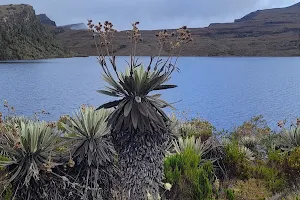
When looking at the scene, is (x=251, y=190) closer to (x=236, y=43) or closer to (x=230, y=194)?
(x=230, y=194)

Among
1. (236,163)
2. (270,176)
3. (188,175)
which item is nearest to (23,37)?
(236,163)

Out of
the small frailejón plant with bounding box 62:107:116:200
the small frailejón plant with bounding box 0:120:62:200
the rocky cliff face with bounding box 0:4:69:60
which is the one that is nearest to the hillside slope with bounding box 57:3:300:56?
the rocky cliff face with bounding box 0:4:69:60

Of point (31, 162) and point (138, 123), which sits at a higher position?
point (138, 123)

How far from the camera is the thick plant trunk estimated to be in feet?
17.0

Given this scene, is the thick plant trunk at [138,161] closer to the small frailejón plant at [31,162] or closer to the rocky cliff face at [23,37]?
the small frailejón plant at [31,162]

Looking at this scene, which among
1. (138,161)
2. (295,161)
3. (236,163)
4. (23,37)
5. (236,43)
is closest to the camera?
(138,161)

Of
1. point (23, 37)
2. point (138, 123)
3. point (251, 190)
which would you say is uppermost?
point (23, 37)

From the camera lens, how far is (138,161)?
17.1ft

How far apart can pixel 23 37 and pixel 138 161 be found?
4372 inches

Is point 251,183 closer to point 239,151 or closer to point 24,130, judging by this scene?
point 239,151

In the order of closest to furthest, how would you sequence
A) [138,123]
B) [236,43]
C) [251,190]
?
[138,123] → [251,190] → [236,43]

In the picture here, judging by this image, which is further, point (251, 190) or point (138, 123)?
point (251, 190)

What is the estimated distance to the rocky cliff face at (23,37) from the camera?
3999 inches

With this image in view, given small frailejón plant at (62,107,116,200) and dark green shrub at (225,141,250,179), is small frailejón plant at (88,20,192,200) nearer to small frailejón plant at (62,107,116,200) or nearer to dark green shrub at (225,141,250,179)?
small frailejón plant at (62,107,116,200)
